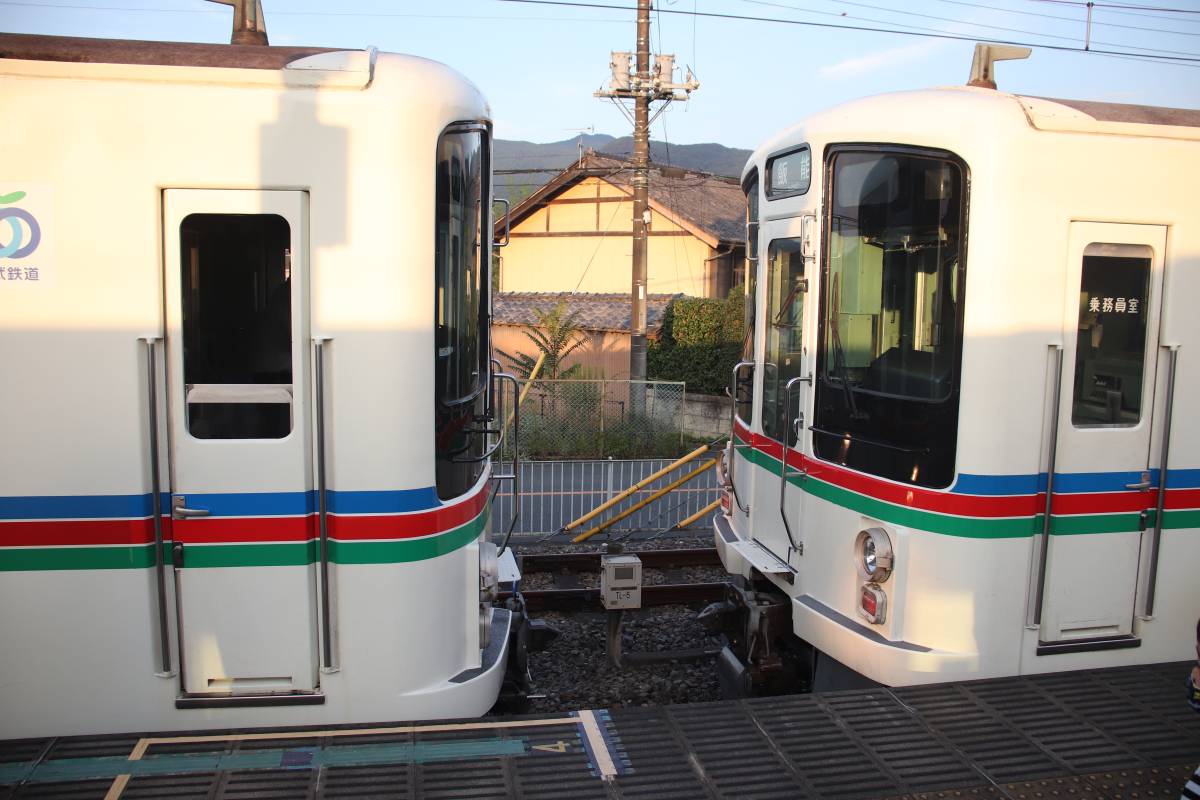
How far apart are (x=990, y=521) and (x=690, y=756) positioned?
1760mm

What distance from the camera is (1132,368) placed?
4.54m

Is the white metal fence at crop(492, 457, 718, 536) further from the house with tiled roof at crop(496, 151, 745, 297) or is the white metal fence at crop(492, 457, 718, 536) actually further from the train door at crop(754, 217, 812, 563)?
the house with tiled roof at crop(496, 151, 745, 297)

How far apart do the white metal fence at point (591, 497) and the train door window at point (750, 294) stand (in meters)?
4.05

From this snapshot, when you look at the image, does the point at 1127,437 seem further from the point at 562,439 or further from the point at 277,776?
the point at 562,439

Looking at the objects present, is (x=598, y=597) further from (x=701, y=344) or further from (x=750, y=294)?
(x=701, y=344)

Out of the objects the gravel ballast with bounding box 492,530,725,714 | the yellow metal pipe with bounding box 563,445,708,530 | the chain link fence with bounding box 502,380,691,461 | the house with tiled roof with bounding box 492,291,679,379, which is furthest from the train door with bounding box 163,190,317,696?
the house with tiled roof with bounding box 492,291,679,379

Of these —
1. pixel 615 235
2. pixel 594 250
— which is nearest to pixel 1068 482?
pixel 615 235

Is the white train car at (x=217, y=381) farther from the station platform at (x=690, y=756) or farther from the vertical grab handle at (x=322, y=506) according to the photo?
the station platform at (x=690, y=756)

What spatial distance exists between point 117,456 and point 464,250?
5.44 ft

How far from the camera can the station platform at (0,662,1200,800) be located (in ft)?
11.2

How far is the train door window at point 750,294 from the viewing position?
6035mm

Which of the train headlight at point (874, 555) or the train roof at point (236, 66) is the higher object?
the train roof at point (236, 66)

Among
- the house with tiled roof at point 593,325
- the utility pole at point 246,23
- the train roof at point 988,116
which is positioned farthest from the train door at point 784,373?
the house with tiled roof at point 593,325

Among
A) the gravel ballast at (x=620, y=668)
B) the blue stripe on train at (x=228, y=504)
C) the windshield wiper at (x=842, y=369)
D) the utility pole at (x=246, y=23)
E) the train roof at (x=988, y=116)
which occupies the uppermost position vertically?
the utility pole at (x=246, y=23)
